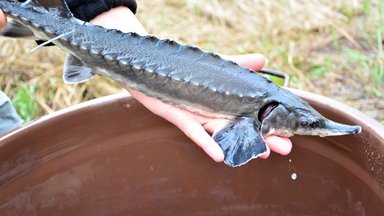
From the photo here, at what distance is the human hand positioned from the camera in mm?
1000

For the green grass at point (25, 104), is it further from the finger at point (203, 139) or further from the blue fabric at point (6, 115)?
the finger at point (203, 139)

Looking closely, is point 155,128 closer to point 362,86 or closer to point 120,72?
point 120,72

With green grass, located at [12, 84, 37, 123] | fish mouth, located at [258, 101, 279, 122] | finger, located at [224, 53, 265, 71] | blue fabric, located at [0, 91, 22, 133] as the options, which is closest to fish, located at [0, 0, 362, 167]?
fish mouth, located at [258, 101, 279, 122]

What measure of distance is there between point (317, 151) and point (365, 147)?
0.34 feet

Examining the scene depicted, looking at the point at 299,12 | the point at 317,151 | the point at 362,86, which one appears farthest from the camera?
the point at 299,12

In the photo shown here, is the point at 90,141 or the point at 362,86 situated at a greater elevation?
the point at 90,141

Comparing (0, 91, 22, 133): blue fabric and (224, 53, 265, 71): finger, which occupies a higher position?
(224, 53, 265, 71): finger

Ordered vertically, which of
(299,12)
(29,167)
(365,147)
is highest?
(365,147)

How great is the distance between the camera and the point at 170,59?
101cm

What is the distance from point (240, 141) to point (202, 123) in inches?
5.0

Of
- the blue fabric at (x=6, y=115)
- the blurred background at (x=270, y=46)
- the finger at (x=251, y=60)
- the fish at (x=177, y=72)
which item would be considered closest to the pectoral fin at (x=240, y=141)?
the fish at (x=177, y=72)

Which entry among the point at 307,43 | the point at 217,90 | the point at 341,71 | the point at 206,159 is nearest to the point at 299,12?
the point at 307,43

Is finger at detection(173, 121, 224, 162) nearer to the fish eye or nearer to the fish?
the fish

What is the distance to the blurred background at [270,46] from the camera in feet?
6.49
